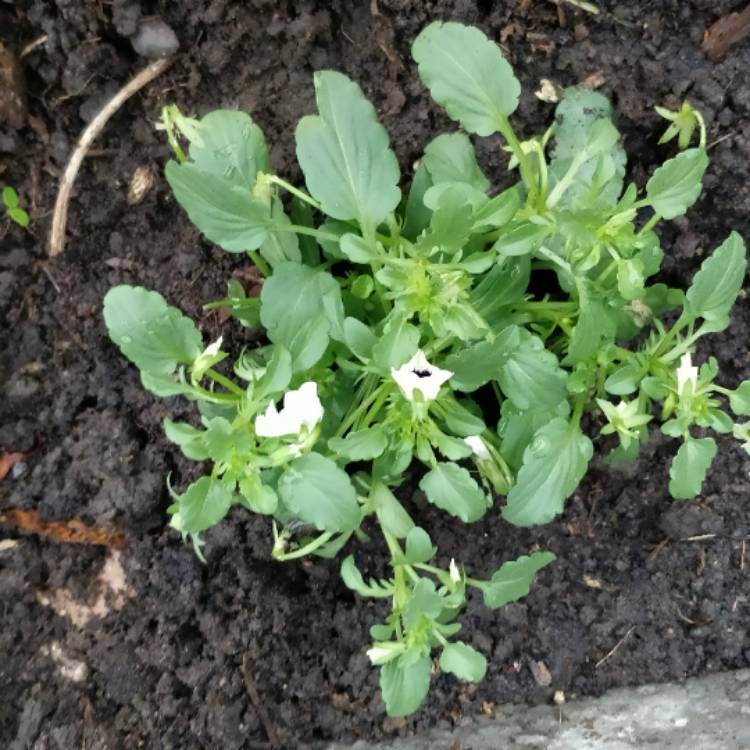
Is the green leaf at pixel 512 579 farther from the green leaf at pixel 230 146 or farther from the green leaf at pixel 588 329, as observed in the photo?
the green leaf at pixel 230 146

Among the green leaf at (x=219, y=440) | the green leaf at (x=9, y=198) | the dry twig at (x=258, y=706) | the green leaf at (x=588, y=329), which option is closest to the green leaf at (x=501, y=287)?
the green leaf at (x=588, y=329)

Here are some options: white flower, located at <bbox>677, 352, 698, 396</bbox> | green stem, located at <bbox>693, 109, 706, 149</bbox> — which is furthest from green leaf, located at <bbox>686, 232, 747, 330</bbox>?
green stem, located at <bbox>693, 109, 706, 149</bbox>

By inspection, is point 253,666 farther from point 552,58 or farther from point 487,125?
point 552,58

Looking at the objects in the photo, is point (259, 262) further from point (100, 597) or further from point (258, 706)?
point (258, 706)

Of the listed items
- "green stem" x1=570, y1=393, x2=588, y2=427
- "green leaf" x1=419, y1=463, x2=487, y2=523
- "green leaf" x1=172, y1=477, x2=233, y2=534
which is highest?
"green leaf" x1=172, y1=477, x2=233, y2=534

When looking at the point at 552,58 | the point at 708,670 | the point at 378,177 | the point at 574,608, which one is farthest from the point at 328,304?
the point at 708,670

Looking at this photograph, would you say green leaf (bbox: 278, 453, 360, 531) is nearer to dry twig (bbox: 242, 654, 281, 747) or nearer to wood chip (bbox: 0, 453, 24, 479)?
dry twig (bbox: 242, 654, 281, 747)
